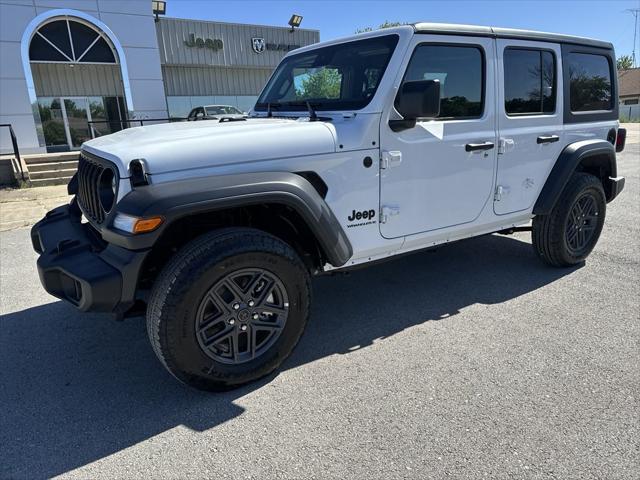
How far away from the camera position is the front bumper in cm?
233

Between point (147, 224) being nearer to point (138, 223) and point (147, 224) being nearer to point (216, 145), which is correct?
point (138, 223)

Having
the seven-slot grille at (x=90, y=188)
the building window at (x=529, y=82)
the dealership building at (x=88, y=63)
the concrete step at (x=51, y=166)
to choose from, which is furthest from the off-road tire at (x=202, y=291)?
the dealership building at (x=88, y=63)

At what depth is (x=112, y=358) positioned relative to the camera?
123 inches

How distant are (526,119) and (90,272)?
3.40 meters

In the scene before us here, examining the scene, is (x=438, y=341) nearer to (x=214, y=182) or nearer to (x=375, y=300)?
(x=375, y=300)

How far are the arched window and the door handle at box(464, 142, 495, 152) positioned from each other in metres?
16.4

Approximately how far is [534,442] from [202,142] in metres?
2.25

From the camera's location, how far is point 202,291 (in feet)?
8.14

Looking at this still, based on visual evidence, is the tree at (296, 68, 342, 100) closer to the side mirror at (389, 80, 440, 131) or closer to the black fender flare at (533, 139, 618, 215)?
the side mirror at (389, 80, 440, 131)

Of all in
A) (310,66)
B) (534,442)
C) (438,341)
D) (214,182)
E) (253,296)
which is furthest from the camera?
(310,66)

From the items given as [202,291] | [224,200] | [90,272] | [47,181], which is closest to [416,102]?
[224,200]

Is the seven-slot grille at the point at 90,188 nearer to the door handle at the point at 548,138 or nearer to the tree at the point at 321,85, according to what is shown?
the tree at the point at 321,85

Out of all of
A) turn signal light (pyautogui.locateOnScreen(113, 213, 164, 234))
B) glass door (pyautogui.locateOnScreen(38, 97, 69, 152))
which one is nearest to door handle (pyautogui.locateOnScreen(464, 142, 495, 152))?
turn signal light (pyautogui.locateOnScreen(113, 213, 164, 234))

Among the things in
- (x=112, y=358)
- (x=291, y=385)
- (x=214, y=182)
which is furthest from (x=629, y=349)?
(x=112, y=358)
